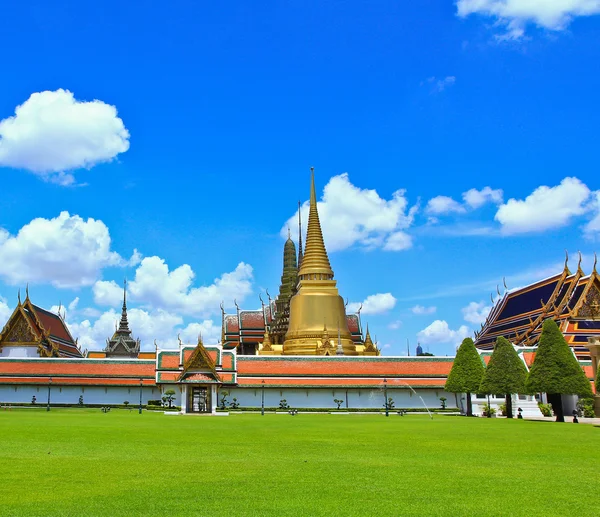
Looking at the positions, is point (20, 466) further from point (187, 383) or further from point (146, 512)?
point (187, 383)

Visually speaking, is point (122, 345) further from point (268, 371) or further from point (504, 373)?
point (504, 373)

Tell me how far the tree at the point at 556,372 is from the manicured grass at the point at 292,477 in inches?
622

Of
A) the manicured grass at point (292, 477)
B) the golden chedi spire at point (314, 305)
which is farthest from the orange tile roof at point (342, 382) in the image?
the manicured grass at point (292, 477)

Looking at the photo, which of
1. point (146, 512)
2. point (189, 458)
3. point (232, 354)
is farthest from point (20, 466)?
point (232, 354)

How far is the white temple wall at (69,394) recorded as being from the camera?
52469 millimetres

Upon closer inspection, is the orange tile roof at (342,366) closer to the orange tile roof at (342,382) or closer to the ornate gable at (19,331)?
the orange tile roof at (342,382)

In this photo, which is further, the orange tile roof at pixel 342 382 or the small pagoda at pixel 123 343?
the small pagoda at pixel 123 343

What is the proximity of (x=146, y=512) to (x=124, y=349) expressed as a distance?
7567 centimetres

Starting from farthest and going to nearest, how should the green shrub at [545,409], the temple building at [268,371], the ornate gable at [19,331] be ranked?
the ornate gable at [19,331] → the temple building at [268,371] → the green shrub at [545,409]

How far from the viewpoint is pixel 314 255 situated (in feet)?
239

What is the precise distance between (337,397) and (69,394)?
20430 mm

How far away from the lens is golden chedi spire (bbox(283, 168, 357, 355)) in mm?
68000

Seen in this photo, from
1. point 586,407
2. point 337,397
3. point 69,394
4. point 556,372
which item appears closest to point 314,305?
point 337,397

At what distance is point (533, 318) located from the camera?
205 ft
